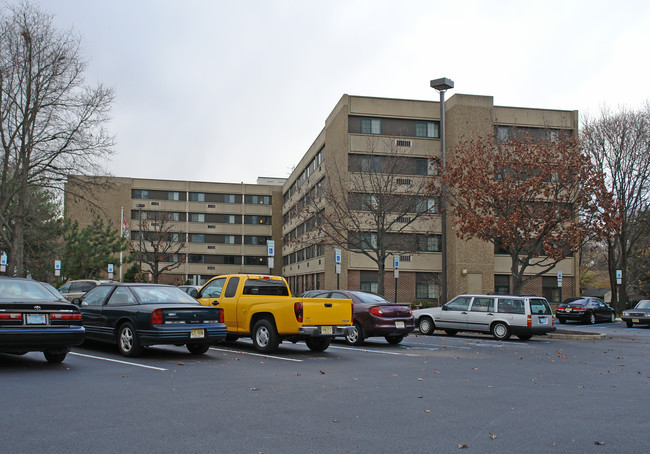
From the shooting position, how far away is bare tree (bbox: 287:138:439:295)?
33062 mm

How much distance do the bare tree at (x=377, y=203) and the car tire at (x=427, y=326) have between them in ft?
32.1

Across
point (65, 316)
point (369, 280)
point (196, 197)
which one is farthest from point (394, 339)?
point (196, 197)

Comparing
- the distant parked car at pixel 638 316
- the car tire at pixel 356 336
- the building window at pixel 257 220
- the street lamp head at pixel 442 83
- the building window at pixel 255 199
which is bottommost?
the distant parked car at pixel 638 316

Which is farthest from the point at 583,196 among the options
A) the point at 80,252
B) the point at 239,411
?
the point at 80,252

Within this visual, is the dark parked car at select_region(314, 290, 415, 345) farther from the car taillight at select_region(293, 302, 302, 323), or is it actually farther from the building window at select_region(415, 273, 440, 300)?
the building window at select_region(415, 273, 440, 300)

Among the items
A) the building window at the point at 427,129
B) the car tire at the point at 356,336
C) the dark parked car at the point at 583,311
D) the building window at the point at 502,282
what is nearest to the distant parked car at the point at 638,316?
the dark parked car at the point at 583,311

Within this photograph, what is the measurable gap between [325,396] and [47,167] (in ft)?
96.2

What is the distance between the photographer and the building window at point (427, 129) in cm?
4453

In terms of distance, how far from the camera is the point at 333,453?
5.59 meters

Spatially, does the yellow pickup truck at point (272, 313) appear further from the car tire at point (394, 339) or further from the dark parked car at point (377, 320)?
the car tire at point (394, 339)

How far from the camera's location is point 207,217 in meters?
73.2

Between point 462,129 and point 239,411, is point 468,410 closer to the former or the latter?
point 239,411

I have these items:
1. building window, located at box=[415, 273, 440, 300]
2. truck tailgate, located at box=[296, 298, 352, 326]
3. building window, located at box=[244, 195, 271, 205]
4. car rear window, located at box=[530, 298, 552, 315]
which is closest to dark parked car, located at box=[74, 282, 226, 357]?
truck tailgate, located at box=[296, 298, 352, 326]

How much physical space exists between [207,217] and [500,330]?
56485 mm
